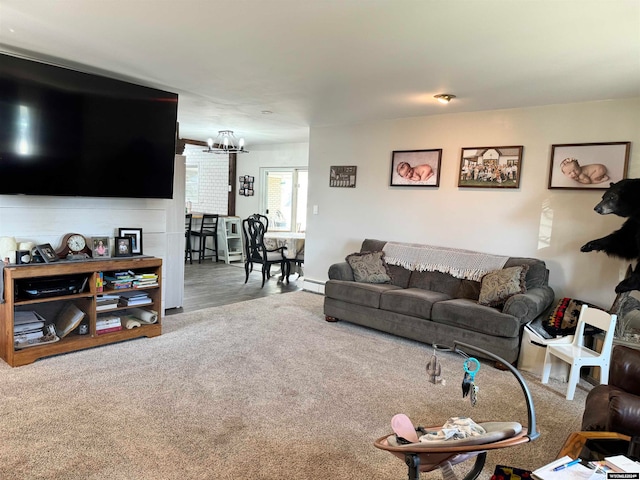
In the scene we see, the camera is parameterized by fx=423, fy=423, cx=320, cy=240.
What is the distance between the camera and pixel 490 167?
4.42 m

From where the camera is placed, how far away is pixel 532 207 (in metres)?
4.20

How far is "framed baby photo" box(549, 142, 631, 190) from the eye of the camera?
3713 mm

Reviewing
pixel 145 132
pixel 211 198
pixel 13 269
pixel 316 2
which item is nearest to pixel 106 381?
pixel 13 269

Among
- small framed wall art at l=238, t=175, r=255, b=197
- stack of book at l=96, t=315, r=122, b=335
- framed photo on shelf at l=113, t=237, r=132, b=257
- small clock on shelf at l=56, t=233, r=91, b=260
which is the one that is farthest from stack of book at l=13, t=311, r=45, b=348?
small framed wall art at l=238, t=175, r=255, b=197

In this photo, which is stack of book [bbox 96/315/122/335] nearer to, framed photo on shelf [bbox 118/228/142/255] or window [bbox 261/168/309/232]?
framed photo on shelf [bbox 118/228/142/255]

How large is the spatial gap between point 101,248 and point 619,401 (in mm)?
3673

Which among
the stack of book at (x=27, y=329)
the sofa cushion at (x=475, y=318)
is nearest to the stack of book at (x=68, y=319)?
the stack of book at (x=27, y=329)

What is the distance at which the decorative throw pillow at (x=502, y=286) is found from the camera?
→ 365cm

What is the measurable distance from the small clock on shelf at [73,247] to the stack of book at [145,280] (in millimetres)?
439

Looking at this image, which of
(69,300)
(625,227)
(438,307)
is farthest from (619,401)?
(69,300)

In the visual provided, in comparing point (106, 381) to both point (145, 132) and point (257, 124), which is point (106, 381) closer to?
point (145, 132)

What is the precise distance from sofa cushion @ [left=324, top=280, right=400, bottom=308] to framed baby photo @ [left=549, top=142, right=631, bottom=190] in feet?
6.27

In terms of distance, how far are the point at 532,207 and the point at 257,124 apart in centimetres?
370

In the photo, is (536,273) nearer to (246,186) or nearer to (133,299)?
(133,299)
